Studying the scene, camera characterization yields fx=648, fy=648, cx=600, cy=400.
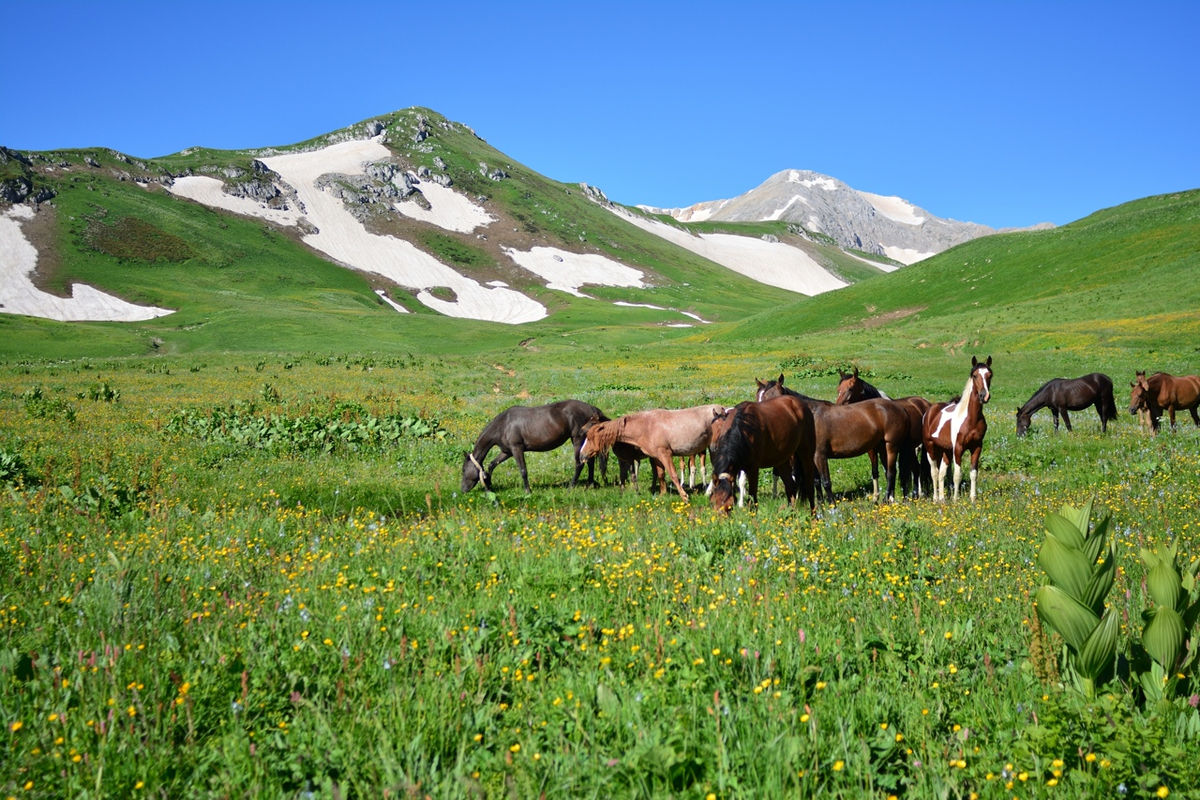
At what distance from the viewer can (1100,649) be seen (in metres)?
3.50

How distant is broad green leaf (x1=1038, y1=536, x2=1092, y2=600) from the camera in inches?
134

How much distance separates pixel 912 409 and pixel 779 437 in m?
5.01

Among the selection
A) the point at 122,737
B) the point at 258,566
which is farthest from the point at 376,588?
the point at 122,737

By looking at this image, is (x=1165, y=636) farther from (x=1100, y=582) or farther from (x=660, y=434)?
(x=660, y=434)

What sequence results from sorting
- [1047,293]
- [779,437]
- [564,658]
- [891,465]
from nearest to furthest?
[564,658] < [779,437] < [891,465] < [1047,293]

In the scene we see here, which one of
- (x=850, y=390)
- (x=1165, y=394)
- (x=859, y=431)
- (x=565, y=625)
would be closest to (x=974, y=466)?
(x=859, y=431)

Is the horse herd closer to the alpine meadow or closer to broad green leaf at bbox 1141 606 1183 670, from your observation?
the alpine meadow

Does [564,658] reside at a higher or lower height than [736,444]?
lower

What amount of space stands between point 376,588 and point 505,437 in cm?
1070

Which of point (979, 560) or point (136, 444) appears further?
point (136, 444)

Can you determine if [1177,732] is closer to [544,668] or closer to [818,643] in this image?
[818,643]

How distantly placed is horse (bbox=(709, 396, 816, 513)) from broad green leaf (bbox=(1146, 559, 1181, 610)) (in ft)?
22.8

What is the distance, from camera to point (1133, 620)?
493 centimetres

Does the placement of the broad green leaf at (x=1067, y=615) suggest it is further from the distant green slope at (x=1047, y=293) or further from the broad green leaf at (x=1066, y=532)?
the distant green slope at (x=1047, y=293)
